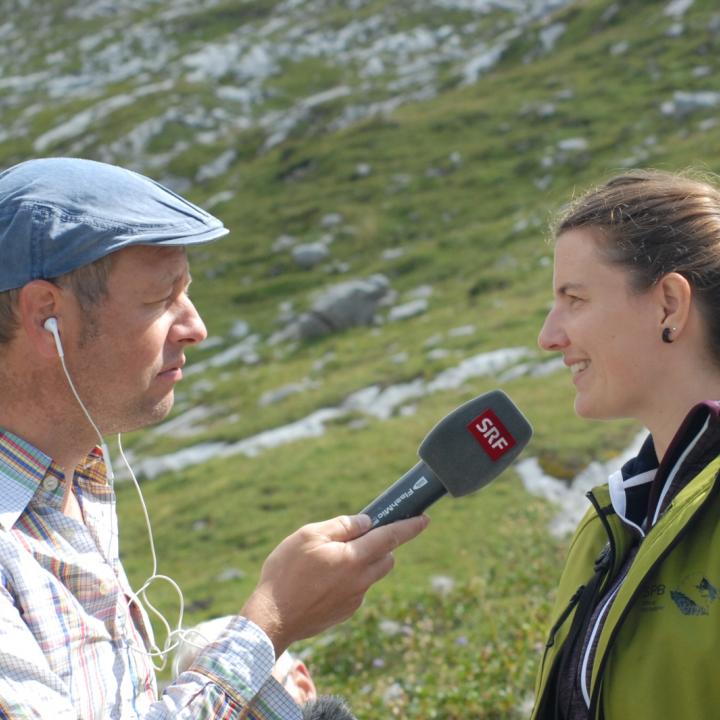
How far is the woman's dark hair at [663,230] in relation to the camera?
4117 mm

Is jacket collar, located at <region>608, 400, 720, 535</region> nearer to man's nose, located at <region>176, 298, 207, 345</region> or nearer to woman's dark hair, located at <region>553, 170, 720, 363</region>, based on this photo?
woman's dark hair, located at <region>553, 170, 720, 363</region>

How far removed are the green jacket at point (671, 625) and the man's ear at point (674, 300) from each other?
2.43ft

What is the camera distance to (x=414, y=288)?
35781 mm

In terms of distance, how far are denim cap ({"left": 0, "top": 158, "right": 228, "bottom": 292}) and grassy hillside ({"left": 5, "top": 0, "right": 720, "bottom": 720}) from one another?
2.97m

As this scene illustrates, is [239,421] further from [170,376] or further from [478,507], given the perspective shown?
[170,376]

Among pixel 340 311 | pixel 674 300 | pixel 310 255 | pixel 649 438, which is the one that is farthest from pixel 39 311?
pixel 310 255

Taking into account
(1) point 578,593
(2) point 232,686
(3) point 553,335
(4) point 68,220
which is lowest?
(1) point 578,593

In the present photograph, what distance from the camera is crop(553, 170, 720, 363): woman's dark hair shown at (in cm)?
412

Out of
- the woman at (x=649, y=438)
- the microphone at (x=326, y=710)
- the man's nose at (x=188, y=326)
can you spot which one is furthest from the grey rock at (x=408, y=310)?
the man's nose at (x=188, y=326)

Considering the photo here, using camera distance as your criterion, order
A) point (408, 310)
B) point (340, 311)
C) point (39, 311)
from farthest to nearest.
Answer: point (340, 311) < point (408, 310) < point (39, 311)

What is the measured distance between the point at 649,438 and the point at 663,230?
97 cm

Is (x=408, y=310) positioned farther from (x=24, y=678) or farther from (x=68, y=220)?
(x=24, y=678)

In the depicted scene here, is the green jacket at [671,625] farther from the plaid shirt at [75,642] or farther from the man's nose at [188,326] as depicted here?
the man's nose at [188,326]

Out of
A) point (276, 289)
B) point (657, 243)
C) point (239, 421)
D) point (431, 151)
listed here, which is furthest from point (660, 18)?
point (657, 243)
